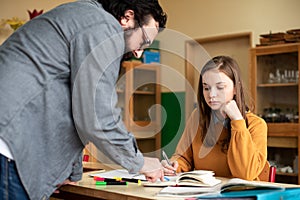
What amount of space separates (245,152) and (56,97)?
903mm

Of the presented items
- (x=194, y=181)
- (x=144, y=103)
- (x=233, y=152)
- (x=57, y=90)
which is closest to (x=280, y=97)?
(x=144, y=103)

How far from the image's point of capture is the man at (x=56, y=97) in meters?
1.12

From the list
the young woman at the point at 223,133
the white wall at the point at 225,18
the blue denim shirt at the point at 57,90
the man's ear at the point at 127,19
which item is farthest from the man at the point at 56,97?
the white wall at the point at 225,18

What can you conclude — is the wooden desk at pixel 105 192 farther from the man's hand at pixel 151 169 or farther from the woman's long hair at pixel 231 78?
the woman's long hair at pixel 231 78

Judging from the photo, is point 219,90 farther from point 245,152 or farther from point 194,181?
point 194,181

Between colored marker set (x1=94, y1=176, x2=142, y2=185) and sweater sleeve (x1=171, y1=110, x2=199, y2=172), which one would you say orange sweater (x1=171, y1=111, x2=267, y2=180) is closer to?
sweater sleeve (x1=171, y1=110, x2=199, y2=172)

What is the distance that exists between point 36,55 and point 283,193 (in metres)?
0.77

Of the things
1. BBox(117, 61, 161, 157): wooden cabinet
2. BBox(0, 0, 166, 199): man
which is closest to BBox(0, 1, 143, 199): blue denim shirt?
BBox(0, 0, 166, 199): man

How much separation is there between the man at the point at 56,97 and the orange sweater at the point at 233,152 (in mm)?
683


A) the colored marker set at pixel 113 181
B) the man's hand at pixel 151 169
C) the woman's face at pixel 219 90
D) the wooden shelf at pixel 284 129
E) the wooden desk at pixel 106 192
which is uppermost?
the woman's face at pixel 219 90

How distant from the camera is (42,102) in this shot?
1.15 m

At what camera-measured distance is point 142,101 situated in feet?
17.1

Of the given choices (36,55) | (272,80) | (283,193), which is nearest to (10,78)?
(36,55)

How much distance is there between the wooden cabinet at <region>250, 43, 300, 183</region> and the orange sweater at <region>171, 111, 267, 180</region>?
2.00m
